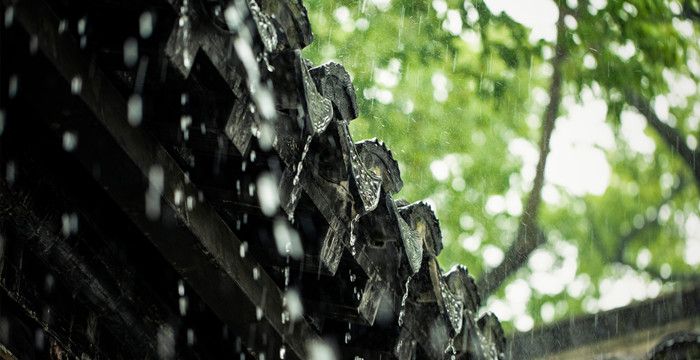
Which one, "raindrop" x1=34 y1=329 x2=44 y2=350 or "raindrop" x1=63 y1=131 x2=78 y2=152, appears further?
"raindrop" x1=34 y1=329 x2=44 y2=350

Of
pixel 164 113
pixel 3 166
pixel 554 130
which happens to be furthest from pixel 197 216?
pixel 554 130

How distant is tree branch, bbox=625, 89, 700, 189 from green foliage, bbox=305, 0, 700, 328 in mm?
116

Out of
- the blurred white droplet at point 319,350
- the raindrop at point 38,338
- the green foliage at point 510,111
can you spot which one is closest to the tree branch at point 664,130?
the green foliage at point 510,111

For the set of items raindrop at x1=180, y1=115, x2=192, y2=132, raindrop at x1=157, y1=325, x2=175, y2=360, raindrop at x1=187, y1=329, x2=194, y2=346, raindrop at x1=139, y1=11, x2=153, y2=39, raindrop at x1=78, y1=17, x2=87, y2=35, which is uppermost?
raindrop at x1=78, y1=17, x2=87, y2=35

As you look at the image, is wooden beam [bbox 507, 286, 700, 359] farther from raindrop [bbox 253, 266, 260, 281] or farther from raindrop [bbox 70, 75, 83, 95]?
raindrop [bbox 70, 75, 83, 95]

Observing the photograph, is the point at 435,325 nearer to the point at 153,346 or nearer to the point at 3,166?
the point at 153,346

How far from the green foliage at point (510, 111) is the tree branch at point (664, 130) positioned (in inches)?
4.6

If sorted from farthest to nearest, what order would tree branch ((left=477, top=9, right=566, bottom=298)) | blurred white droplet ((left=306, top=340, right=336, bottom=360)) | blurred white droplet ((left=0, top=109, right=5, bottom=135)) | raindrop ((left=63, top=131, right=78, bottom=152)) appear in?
tree branch ((left=477, top=9, right=566, bottom=298)) < blurred white droplet ((left=306, top=340, right=336, bottom=360)) < blurred white droplet ((left=0, top=109, right=5, bottom=135)) < raindrop ((left=63, top=131, right=78, bottom=152))

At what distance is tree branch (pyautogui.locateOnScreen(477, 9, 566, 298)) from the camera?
1304 centimetres

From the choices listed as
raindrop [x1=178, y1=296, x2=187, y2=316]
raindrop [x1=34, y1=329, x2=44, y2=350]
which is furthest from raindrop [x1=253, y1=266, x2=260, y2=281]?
raindrop [x1=34, y1=329, x2=44, y2=350]

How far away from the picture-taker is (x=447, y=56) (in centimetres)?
1355

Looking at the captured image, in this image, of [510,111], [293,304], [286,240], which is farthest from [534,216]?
[286,240]

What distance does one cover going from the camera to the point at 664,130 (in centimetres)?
1334

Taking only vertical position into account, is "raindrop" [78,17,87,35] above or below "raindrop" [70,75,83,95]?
above
